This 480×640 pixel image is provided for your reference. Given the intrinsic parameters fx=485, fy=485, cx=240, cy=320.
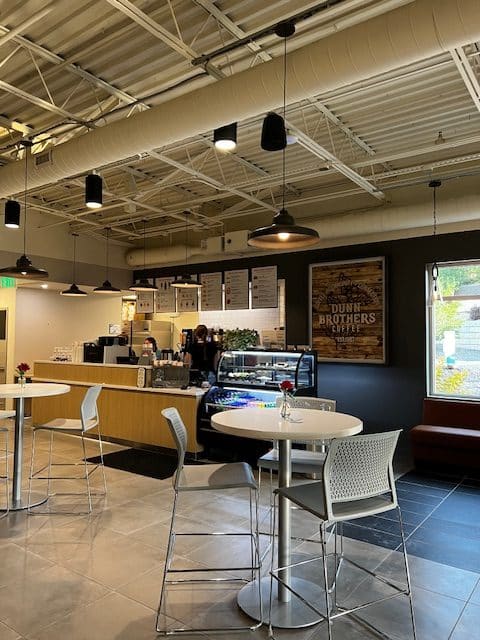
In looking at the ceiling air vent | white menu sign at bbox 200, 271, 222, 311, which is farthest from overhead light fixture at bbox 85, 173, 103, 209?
white menu sign at bbox 200, 271, 222, 311

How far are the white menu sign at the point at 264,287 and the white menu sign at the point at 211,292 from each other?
0.81 metres

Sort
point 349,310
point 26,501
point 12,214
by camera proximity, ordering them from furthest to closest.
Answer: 1. point 349,310
2. point 12,214
3. point 26,501

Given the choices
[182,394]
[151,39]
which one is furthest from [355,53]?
[182,394]

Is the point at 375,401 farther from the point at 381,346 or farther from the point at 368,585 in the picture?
the point at 368,585

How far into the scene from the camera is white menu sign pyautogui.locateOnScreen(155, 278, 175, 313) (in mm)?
10047

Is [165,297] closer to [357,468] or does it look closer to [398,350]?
[398,350]

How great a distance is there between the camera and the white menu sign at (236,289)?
886cm

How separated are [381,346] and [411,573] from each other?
4.32m

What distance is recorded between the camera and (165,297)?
10156 mm

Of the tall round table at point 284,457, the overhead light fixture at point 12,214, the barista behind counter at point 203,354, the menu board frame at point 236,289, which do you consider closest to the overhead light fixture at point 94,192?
the overhead light fixture at point 12,214

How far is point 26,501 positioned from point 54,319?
21.9 feet

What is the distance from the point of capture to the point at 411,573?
3.12m

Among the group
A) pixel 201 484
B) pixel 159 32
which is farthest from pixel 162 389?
pixel 159 32

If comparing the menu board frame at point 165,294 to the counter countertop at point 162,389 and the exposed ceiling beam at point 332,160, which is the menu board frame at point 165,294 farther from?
the exposed ceiling beam at point 332,160
